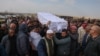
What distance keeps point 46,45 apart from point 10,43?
102cm

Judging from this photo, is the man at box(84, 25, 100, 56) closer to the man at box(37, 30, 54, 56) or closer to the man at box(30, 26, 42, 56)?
the man at box(37, 30, 54, 56)

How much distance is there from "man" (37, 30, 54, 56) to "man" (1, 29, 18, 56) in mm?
801

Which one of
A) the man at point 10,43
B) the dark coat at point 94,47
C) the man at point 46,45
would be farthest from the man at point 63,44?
the dark coat at point 94,47

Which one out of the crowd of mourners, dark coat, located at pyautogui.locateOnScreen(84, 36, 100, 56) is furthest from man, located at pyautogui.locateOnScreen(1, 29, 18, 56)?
dark coat, located at pyautogui.locateOnScreen(84, 36, 100, 56)

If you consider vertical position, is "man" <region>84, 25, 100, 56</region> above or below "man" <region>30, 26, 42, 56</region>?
above

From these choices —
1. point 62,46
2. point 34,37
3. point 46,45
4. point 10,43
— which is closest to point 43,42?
point 46,45

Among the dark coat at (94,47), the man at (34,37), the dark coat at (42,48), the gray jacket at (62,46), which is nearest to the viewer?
the dark coat at (94,47)

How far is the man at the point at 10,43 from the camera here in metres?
8.11

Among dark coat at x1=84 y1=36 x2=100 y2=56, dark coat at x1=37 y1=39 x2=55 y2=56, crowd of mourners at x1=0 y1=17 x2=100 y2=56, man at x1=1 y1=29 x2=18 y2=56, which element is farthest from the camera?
man at x1=1 y1=29 x2=18 y2=56

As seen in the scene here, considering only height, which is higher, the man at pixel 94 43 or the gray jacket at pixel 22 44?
the man at pixel 94 43

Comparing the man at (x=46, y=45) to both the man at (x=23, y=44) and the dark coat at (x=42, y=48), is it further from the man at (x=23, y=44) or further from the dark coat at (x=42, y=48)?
the man at (x=23, y=44)

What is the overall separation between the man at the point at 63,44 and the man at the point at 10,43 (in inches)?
46.4

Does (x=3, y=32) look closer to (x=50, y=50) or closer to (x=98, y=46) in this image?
(x=50, y=50)

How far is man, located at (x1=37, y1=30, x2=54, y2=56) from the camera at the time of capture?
785 centimetres
